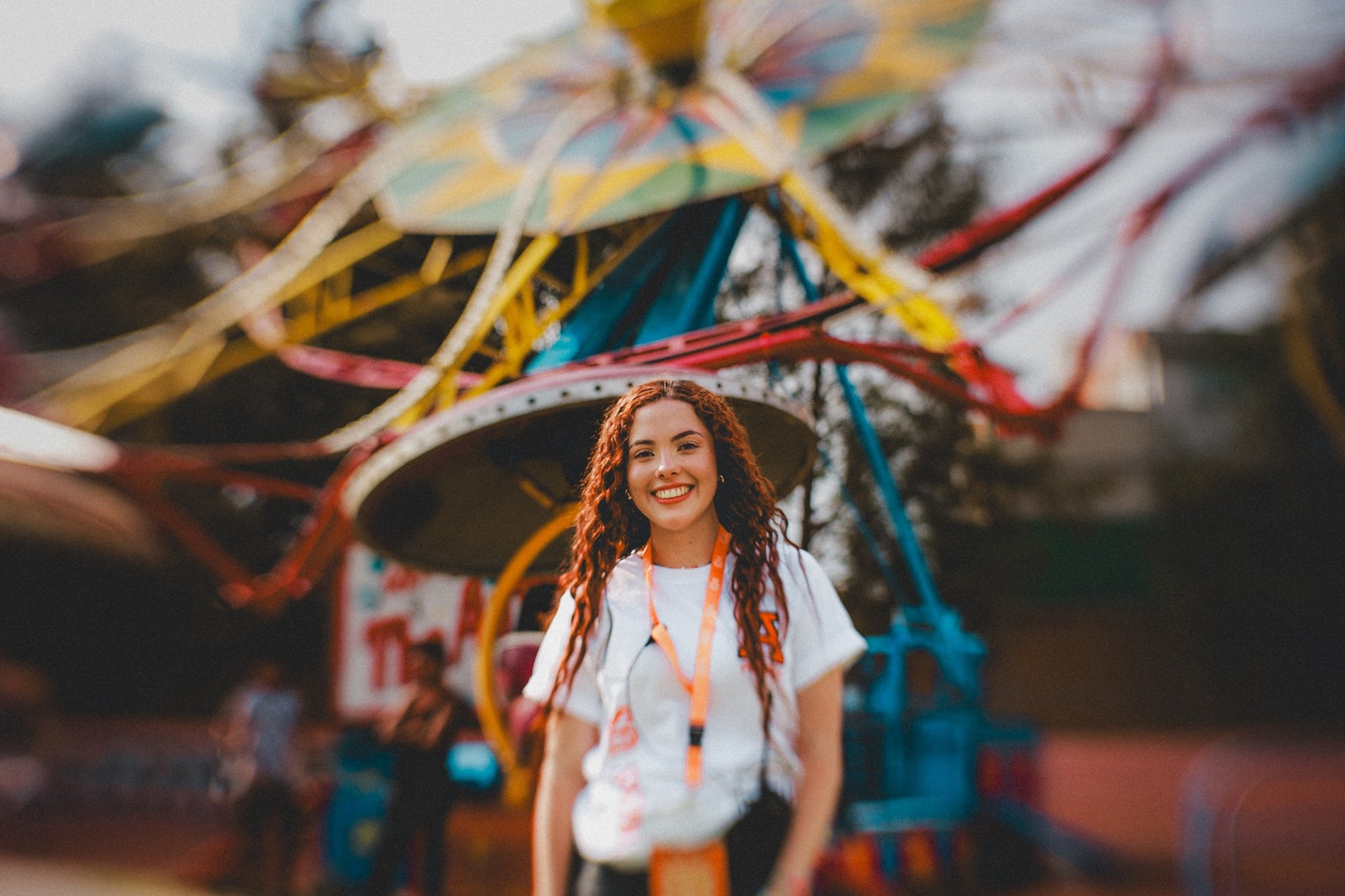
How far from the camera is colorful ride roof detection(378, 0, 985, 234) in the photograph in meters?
3.13

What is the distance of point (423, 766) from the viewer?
3445 mm

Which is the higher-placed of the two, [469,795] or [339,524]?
[339,524]

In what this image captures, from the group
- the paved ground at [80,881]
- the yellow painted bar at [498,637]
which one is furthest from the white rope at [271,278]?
the paved ground at [80,881]

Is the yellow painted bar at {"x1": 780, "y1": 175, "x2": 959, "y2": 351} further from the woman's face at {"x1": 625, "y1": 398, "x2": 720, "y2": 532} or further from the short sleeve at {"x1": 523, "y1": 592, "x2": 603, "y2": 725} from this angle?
the short sleeve at {"x1": 523, "y1": 592, "x2": 603, "y2": 725}

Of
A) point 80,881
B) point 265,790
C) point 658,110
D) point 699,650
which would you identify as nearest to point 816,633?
point 699,650

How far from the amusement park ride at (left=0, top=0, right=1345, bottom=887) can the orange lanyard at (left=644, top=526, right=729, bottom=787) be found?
22.5 inches

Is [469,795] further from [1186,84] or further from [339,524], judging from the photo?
[1186,84]

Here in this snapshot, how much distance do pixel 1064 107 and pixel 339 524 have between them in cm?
289

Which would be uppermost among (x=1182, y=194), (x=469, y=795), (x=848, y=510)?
(x=1182, y=194)

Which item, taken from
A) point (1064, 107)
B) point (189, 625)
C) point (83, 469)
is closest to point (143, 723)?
point (189, 625)

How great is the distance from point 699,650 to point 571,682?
9.0 inches

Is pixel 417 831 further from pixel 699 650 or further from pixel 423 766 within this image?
pixel 699 650

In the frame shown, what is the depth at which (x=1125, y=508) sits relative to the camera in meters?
14.0

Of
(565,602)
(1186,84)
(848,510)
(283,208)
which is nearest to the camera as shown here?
(565,602)
